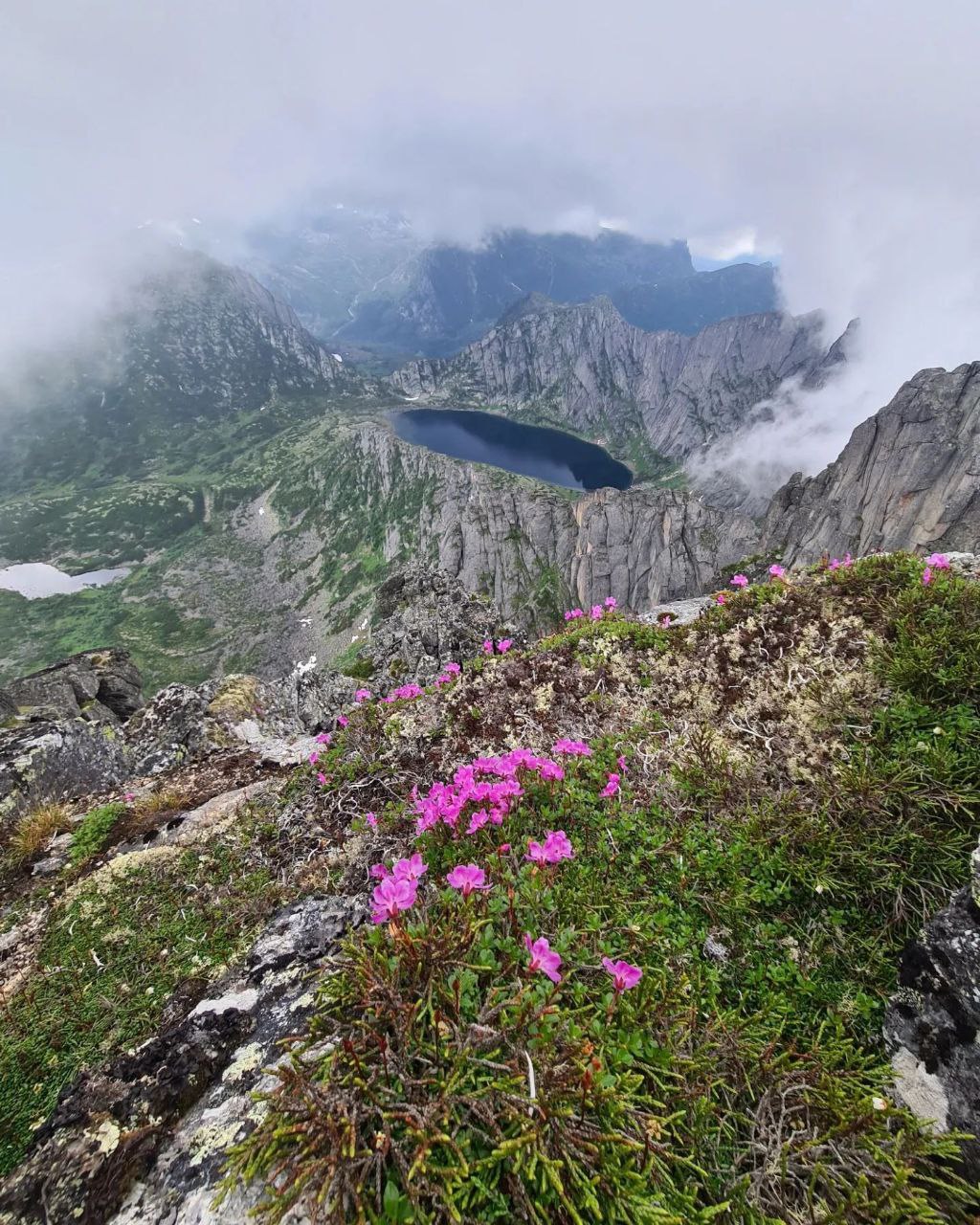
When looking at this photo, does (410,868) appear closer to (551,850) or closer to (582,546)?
(551,850)

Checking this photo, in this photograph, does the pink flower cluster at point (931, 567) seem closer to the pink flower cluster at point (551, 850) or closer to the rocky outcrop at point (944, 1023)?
the rocky outcrop at point (944, 1023)

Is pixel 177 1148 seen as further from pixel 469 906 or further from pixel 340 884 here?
pixel 340 884

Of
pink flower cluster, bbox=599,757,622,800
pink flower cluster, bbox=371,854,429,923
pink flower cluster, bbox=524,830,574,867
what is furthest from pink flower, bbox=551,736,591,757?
pink flower cluster, bbox=371,854,429,923

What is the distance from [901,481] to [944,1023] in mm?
160665

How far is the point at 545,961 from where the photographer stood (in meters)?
3.05

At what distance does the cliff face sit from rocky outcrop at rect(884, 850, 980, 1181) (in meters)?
139

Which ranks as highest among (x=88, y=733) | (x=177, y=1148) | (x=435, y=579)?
(x=177, y=1148)

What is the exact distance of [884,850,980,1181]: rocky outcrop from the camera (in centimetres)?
313

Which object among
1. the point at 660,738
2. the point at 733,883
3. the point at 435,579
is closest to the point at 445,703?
the point at 660,738

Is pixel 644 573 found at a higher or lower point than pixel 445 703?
lower

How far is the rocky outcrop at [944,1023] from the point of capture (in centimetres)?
313

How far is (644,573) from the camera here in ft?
503

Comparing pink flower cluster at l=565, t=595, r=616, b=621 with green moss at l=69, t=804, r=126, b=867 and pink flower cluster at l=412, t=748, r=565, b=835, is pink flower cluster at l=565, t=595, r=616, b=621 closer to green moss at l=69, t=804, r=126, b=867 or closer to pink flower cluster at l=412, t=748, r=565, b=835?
pink flower cluster at l=412, t=748, r=565, b=835

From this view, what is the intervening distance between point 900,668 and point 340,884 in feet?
22.3
